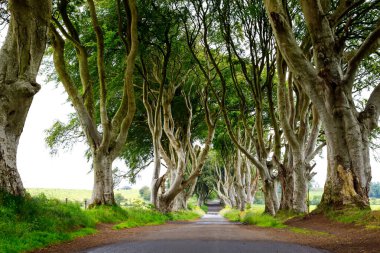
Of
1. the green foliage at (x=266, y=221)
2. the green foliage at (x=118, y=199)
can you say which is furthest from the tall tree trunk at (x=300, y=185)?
the green foliage at (x=118, y=199)

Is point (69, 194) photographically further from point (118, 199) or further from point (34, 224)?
point (34, 224)

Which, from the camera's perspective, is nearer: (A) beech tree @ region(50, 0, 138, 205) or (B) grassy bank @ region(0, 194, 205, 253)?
(B) grassy bank @ region(0, 194, 205, 253)

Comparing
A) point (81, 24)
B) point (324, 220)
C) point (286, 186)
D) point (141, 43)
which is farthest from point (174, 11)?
point (324, 220)

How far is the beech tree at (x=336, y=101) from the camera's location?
36.8ft

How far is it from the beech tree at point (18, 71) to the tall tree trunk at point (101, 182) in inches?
249

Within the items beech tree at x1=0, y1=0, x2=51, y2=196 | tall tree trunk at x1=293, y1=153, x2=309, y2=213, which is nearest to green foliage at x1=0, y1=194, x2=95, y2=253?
beech tree at x1=0, y1=0, x2=51, y2=196

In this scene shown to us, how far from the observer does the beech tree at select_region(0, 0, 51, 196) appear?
31.2 ft

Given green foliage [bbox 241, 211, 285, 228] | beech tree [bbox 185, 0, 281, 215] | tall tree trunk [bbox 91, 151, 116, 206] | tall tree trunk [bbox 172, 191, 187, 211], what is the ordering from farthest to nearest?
1. tall tree trunk [bbox 172, 191, 187, 211]
2. beech tree [bbox 185, 0, 281, 215]
3. tall tree trunk [bbox 91, 151, 116, 206]
4. green foliage [bbox 241, 211, 285, 228]

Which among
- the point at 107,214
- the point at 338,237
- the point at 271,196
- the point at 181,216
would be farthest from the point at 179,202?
the point at 338,237

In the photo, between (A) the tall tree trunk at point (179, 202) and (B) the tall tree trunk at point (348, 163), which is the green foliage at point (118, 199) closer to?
(A) the tall tree trunk at point (179, 202)

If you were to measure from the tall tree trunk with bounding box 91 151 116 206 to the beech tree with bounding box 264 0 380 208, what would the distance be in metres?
8.89

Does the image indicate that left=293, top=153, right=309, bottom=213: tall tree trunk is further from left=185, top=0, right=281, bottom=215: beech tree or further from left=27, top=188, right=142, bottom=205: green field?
left=27, top=188, right=142, bottom=205: green field

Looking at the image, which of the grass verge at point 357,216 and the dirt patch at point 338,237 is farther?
the grass verge at point 357,216

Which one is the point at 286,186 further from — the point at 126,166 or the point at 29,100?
the point at 126,166
